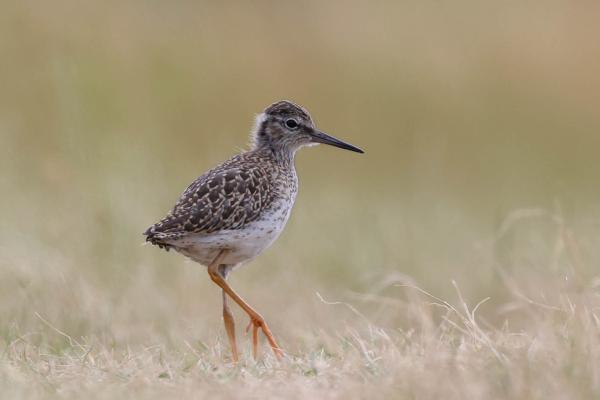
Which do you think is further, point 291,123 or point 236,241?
point 291,123

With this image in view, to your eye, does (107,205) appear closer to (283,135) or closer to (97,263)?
(97,263)

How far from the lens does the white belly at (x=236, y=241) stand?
23.7 feet

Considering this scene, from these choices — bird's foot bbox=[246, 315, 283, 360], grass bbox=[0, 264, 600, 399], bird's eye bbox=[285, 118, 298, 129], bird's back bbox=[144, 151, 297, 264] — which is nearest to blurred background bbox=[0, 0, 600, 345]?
bird's foot bbox=[246, 315, 283, 360]

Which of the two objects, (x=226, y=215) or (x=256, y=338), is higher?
(x=226, y=215)

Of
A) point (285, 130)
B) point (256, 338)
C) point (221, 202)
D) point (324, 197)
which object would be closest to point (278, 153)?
point (285, 130)

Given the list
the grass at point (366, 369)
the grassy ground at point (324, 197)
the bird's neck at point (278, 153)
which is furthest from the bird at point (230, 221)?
the grass at point (366, 369)

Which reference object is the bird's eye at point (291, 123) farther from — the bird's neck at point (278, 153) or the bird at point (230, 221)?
the bird at point (230, 221)

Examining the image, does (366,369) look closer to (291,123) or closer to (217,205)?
(217,205)

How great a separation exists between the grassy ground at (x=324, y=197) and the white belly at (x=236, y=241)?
1.68 ft

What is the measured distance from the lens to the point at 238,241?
7.27 m

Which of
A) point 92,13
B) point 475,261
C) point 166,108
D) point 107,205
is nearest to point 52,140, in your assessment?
point 166,108

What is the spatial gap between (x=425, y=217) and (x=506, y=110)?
4220 mm

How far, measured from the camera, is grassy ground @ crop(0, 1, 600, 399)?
5.77m

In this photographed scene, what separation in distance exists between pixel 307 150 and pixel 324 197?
2609 millimetres
